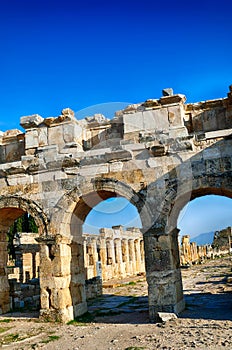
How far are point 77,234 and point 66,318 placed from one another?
93.9 inches

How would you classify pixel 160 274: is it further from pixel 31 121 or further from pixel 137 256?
pixel 137 256

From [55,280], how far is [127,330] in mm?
2545

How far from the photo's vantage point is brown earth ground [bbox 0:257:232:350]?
7.29 metres

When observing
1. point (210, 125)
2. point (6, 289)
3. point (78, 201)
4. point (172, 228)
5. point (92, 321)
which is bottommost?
point (92, 321)

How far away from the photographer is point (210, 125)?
37.6 ft

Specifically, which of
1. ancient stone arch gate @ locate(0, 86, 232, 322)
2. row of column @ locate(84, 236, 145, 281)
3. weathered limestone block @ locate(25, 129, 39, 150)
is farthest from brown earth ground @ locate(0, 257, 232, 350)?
row of column @ locate(84, 236, 145, 281)

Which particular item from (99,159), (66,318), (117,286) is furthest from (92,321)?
(117,286)

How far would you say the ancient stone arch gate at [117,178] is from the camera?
9820mm

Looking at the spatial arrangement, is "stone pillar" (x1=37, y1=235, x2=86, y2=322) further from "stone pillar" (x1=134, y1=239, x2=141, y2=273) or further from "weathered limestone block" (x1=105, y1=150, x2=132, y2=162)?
"stone pillar" (x1=134, y1=239, x2=141, y2=273)

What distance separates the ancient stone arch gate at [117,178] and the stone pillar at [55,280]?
0.08ft

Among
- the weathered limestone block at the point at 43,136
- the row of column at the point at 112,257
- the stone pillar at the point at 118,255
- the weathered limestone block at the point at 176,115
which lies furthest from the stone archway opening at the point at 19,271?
the stone pillar at the point at 118,255

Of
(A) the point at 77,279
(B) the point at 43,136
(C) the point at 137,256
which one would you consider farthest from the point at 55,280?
(C) the point at 137,256

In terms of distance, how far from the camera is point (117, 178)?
34.4 ft

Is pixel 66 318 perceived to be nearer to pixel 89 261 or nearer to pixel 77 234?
pixel 77 234
